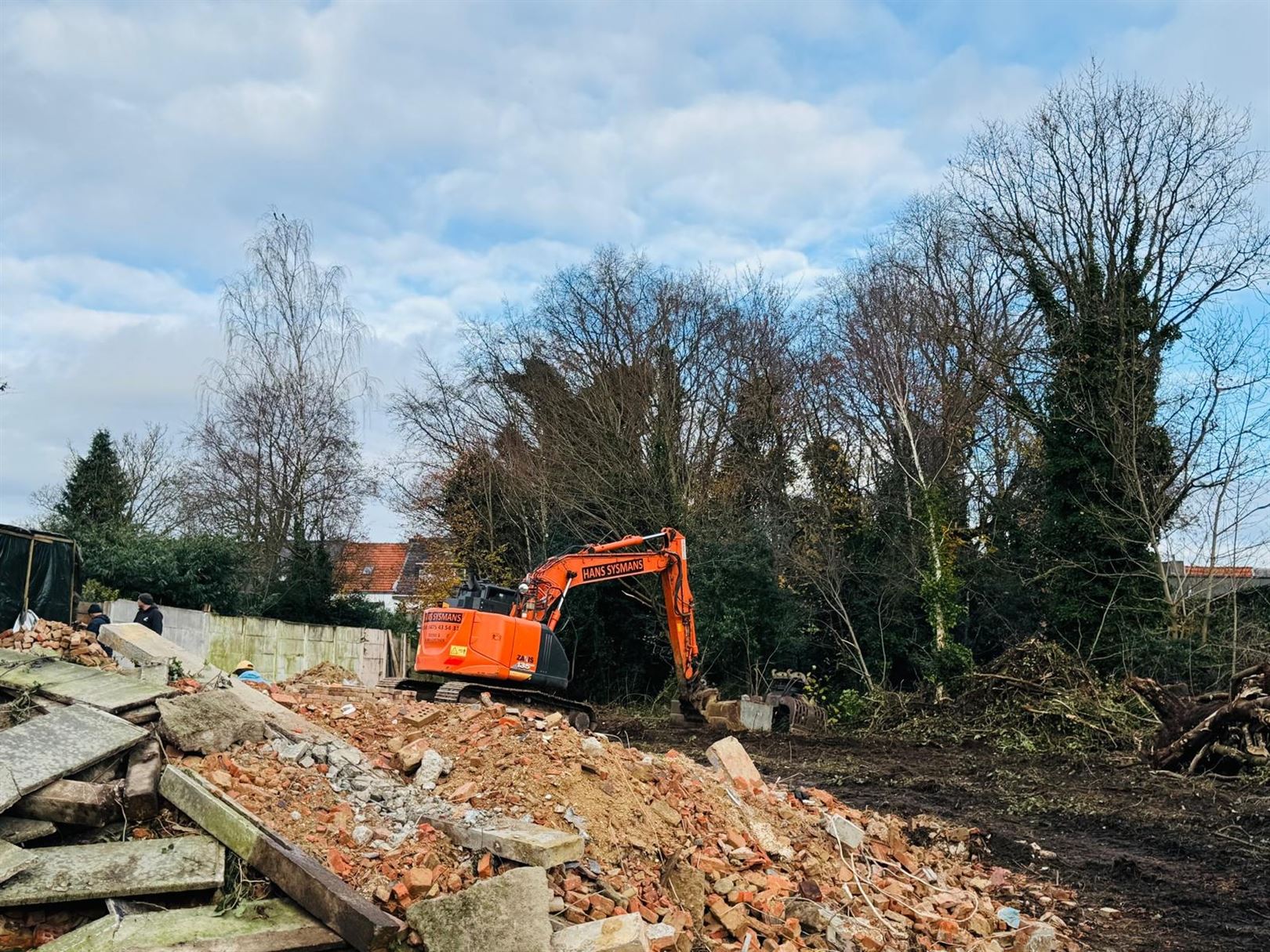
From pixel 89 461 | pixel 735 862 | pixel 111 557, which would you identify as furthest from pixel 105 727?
pixel 89 461

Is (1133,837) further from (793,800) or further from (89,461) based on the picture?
(89,461)

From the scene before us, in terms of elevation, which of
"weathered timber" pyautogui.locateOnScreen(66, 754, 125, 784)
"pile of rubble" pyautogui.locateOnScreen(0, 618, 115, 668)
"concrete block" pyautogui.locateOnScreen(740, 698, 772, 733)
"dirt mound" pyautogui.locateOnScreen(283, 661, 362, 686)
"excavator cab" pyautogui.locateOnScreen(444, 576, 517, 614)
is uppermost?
"excavator cab" pyautogui.locateOnScreen(444, 576, 517, 614)

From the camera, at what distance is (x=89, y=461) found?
2677cm

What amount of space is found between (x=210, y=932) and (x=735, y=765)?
4805 mm

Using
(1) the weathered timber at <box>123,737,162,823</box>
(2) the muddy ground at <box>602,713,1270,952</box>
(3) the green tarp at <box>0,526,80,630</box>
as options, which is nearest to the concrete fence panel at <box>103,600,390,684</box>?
(3) the green tarp at <box>0,526,80,630</box>

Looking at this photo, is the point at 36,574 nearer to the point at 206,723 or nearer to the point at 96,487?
the point at 206,723

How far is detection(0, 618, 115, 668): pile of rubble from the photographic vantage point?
8.72m

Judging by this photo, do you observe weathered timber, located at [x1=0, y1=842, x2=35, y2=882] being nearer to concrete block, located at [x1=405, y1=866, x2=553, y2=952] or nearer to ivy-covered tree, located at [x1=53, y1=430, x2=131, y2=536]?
concrete block, located at [x1=405, y1=866, x2=553, y2=952]

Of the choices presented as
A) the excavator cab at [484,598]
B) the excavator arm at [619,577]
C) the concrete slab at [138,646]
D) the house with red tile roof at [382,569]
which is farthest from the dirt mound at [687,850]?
the house with red tile roof at [382,569]

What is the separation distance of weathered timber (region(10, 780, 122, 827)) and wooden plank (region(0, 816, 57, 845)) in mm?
52

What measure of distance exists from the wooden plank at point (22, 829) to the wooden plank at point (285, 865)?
59 cm

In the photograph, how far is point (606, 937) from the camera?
510 centimetres

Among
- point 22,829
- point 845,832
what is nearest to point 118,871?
point 22,829

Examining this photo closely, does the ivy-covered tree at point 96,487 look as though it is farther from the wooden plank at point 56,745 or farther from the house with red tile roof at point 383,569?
the wooden plank at point 56,745
